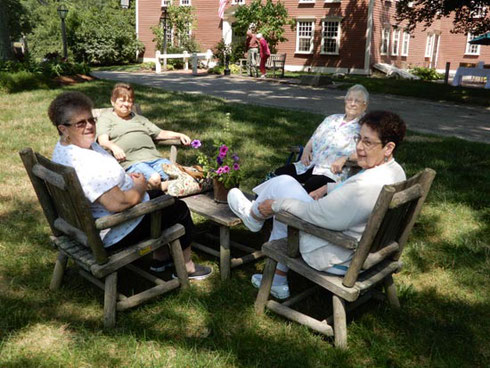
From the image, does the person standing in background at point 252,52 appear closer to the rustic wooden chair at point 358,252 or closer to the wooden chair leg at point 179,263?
the wooden chair leg at point 179,263

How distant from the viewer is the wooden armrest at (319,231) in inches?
101

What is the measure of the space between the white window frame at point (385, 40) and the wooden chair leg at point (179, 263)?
25.9 meters

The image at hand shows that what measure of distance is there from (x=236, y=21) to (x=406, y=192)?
26403 mm

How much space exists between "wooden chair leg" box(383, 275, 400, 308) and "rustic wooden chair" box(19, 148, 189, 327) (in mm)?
1497

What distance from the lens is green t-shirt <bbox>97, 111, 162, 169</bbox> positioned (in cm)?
440

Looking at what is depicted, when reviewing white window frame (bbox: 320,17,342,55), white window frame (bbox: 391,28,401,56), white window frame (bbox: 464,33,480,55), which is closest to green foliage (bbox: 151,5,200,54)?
white window frame (bbox: 320,17,342,55)

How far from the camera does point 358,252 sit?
254 cm

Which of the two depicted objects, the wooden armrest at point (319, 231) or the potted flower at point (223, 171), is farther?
the potted flower at point (223, 171)

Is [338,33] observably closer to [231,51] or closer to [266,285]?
[231,51]

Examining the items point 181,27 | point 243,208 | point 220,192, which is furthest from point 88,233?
point 181,27

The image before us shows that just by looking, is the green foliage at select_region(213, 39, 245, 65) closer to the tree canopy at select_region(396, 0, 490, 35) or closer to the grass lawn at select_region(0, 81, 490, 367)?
the tree canopy at select_region(396, 0, 490, 35)

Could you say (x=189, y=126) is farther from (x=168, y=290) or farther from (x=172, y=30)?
(x=172, y=30)

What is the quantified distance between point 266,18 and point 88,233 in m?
24.1

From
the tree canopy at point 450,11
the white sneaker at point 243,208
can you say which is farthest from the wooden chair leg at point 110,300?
the tree canopy at point 450,11
